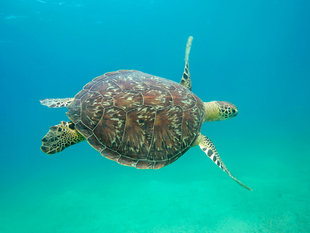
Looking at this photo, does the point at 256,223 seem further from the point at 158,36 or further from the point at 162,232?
the point at 158,36

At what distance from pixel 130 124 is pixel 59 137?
122cm

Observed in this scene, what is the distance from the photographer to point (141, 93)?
9.98ft

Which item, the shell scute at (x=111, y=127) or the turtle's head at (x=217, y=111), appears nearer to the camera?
the shell scute at (x=111, y=127)

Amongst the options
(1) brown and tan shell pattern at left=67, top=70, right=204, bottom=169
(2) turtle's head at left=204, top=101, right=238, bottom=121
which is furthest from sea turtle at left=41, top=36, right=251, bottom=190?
(2) turtle's head at left=204, top=101, right=238, bottom=121

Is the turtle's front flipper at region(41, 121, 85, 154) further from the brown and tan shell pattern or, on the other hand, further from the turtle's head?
the turtle's head

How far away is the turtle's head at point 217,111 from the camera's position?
425 cm

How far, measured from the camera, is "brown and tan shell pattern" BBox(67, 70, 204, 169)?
2842 mm

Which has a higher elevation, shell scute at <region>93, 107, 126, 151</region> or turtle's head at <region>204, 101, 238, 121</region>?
shell scute at <region>93, 107, 126, 151</region>

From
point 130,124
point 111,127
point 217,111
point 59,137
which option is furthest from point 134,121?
point 217,111

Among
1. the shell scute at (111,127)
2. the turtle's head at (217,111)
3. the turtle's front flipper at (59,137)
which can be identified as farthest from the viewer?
the turtle's head at (217,111)

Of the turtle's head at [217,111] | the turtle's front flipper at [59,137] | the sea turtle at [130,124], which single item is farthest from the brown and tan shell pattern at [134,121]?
the turtle's head at [217,111]

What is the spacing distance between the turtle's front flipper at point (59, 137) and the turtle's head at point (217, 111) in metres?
2.73

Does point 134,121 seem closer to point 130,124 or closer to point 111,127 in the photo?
point 130,124

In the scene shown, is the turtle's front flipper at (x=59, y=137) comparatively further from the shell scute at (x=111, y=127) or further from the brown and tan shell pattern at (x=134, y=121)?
the shell scute at (x=111, y=127)
